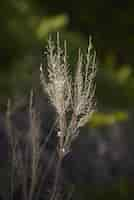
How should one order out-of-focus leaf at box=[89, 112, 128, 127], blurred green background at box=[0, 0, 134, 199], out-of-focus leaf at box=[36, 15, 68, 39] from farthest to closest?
1. out-of-focus leaf at box=[36, 15, 68, 39]
2. blurred green background at box=[0, 0, 134, 199]
3. out-of-focus leaf at box=[89, 112, 128, 127]

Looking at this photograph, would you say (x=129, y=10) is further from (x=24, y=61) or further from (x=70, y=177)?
(x=70, y=177)

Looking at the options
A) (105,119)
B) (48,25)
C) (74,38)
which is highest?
(48,25)

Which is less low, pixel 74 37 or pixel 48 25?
pixel 48 25

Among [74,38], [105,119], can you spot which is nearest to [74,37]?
[74,38]

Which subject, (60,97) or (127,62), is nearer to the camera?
(60,97)

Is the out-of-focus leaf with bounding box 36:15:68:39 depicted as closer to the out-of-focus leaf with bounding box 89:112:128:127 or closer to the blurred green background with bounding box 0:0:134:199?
the blurred green background with bounding box 0:0:134:199

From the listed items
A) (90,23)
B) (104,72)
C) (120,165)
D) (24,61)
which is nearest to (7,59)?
(24,61)

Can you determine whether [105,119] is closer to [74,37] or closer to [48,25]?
[74,37]

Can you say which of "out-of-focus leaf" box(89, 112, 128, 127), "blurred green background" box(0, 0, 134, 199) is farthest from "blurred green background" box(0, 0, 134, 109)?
"out-of-focus leaf" box(89, 112, 128, 127)

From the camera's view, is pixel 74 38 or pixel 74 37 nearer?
pixel 74 38
